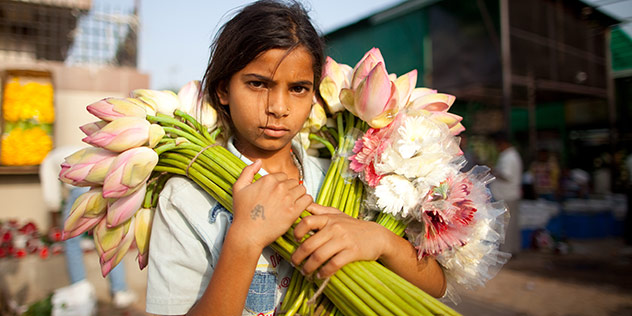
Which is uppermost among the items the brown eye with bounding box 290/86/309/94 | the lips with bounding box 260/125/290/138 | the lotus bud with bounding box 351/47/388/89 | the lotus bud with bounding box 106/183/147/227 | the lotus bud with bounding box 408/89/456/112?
the lotus bud with bounding box 351/47/388/89

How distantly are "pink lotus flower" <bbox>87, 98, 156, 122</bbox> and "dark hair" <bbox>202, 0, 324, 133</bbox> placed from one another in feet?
0.67

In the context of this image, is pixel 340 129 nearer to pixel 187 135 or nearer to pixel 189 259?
pixel 187 135

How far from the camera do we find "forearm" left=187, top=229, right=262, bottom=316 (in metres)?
0.70

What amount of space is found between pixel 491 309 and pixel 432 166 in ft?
10.2

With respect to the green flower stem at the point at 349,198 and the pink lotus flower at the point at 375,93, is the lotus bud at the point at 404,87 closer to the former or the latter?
the pink lotus flower at the point at 375,93

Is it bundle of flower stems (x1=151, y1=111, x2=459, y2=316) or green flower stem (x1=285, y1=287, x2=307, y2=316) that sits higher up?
bundle of flower stems (x1=151, y1=111, x2=459, y2=316)

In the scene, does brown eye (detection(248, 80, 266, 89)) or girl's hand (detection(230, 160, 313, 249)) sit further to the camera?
brown eye (detection(248, 80, 266, 89))

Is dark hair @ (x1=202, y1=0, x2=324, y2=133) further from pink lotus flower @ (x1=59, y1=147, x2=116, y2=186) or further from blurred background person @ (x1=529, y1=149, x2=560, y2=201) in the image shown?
blurred background person @ (x1=529, y1=149, x2=560, y2=201)

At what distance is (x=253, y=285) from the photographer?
85cm

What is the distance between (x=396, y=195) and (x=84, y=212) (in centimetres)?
74

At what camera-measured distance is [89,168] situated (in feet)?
2.67

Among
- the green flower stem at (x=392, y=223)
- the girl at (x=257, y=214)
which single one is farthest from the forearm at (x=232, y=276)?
the green flower stem at (x=392, y=223)

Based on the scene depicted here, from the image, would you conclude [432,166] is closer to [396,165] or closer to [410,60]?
[396,165]

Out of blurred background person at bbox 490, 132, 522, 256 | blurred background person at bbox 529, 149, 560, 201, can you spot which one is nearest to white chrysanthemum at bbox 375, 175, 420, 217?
blurred background person at bbox 490, 132, 522, 256
